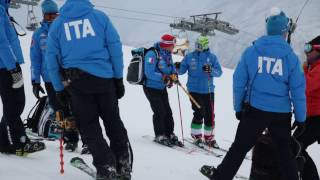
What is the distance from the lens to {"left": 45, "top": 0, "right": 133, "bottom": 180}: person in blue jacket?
3.89 metres

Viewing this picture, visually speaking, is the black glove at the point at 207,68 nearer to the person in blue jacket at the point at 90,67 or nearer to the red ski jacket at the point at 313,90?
the red ski jacket at the point at 313,90

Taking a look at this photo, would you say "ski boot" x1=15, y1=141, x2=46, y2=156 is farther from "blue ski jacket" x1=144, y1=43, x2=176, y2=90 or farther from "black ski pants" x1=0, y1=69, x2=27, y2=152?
"blue ski jacket" x1=144, y1=43, x2=176, y2=90

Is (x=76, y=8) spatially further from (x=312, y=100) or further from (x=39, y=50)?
(x=312, y=100)

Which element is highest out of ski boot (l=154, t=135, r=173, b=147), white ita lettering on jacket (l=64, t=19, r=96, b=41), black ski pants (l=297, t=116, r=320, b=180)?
white ita lettering on jacket (l=64, t=19, r=96, b=41)

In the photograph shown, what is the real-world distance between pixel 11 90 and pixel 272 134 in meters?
3.05

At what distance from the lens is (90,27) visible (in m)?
3.88

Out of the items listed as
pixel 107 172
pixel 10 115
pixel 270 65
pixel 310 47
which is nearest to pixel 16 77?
pixel 10 115

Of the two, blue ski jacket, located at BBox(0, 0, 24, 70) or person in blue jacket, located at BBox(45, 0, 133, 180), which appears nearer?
person in blue jacket, located at BBox(45, 0, 133, 180)

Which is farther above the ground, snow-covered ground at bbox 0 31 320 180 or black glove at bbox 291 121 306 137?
black glove at bbox 291 121 306 137

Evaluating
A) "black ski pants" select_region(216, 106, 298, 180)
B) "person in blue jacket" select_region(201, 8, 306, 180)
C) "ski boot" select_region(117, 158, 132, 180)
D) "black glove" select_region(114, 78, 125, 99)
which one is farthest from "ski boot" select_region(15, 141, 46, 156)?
"black ski pants" select_region(216, 106, 298, 180)

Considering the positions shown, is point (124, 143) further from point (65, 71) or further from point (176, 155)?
point (176, 155)

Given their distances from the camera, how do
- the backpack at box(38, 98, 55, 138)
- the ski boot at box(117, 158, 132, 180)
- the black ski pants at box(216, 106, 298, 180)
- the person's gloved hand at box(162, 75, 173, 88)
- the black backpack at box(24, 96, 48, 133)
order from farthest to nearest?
the person's gloved hand at box(162, 75, 173, 88)
the black backpack at box(24, 96, 48, 133)
the backpack at box(38, 98, 55, 138)
the black ski pants at box(216, 106, 298, 180)
the ski boot at box(117, 158, 132, 180)

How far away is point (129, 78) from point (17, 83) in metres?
3.43

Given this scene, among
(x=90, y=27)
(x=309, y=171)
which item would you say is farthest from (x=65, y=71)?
(x=309, y=171)
